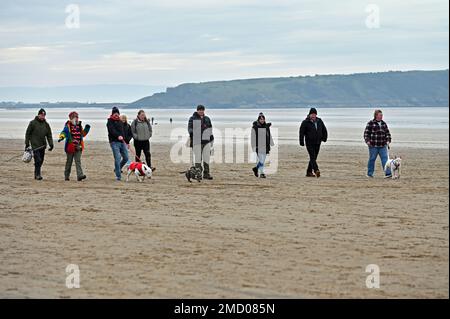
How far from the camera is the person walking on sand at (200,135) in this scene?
63.6 feet

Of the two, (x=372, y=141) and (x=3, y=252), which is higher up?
(x=372, y=141)

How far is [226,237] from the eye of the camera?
11.6m

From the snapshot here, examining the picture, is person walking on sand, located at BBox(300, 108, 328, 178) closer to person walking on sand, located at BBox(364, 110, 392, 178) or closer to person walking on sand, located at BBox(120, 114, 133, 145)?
person walking on sand, located at BBox(364, 110, 392, 178)

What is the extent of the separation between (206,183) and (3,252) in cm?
876

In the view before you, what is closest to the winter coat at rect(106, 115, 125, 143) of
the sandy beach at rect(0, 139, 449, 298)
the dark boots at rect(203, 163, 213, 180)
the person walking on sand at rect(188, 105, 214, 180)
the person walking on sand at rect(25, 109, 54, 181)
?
the sandy beach at rect(0, 139, 449, 298)

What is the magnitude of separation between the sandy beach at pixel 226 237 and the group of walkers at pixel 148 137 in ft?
2.07

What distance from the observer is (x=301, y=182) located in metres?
19.4

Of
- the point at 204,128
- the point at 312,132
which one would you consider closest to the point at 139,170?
the point at 204,128

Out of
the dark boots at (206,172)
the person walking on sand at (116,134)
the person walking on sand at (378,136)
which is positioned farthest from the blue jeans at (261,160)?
the person walking on sand at (116,134)

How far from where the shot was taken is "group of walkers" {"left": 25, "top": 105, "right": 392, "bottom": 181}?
19.4 meters

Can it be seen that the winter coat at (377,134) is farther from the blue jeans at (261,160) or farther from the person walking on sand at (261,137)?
the blue jeans at (261,160)
